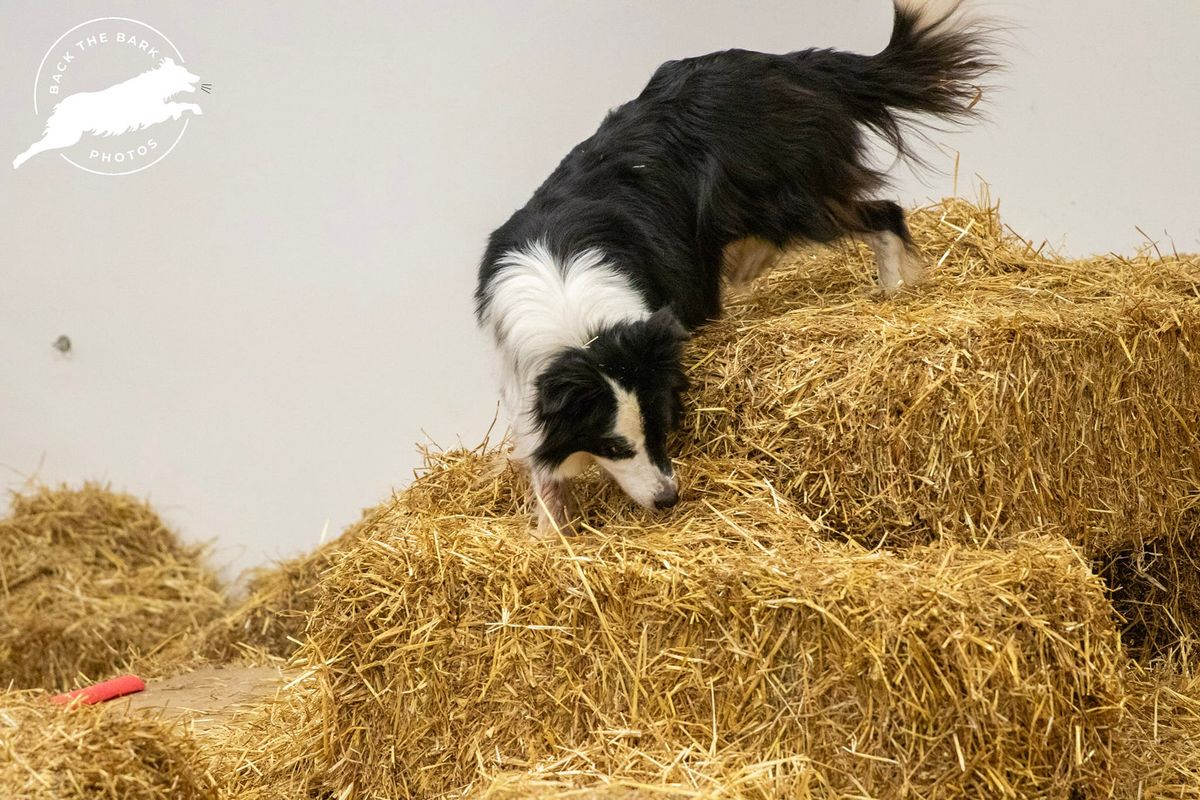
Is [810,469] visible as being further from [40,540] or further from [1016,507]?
[40,540]

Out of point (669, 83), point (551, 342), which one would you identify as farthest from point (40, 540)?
point (669, 83)

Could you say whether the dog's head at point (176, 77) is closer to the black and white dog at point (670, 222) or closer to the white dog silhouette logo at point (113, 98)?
the white dog silhouette logo at point (113, 98)

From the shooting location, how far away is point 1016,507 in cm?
318

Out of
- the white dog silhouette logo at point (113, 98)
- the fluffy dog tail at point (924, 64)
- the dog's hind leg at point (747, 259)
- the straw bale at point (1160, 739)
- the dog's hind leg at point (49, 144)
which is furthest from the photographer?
the dog's hind leg at point (49, 144)

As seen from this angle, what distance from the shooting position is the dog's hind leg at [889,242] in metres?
4.02

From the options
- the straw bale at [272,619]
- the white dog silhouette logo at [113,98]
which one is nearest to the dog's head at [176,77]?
the white dog silhouette logo at [113,98]

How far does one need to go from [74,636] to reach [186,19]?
288 centimetres

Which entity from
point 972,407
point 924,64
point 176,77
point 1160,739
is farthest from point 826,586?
point 176,77

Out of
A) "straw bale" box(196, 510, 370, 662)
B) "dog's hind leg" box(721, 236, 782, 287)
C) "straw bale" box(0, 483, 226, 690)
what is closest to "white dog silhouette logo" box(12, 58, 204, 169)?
"straw bale" box(0, 483, 226, 690)

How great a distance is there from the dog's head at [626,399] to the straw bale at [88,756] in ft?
4.35

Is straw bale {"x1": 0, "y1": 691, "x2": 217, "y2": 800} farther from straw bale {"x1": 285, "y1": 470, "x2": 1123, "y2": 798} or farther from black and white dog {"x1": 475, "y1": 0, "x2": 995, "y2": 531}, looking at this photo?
black and white dog {"x1": 475, "y1": 0, "x2": 995, "y2": 531}

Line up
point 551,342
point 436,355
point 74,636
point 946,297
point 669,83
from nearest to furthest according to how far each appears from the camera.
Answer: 1. point 551,342
2. point 946,297
3. point 669,83
4. point 74,636
5. point 436,355

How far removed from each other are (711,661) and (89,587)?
383cm

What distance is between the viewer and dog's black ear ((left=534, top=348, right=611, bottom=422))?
10.7ft
